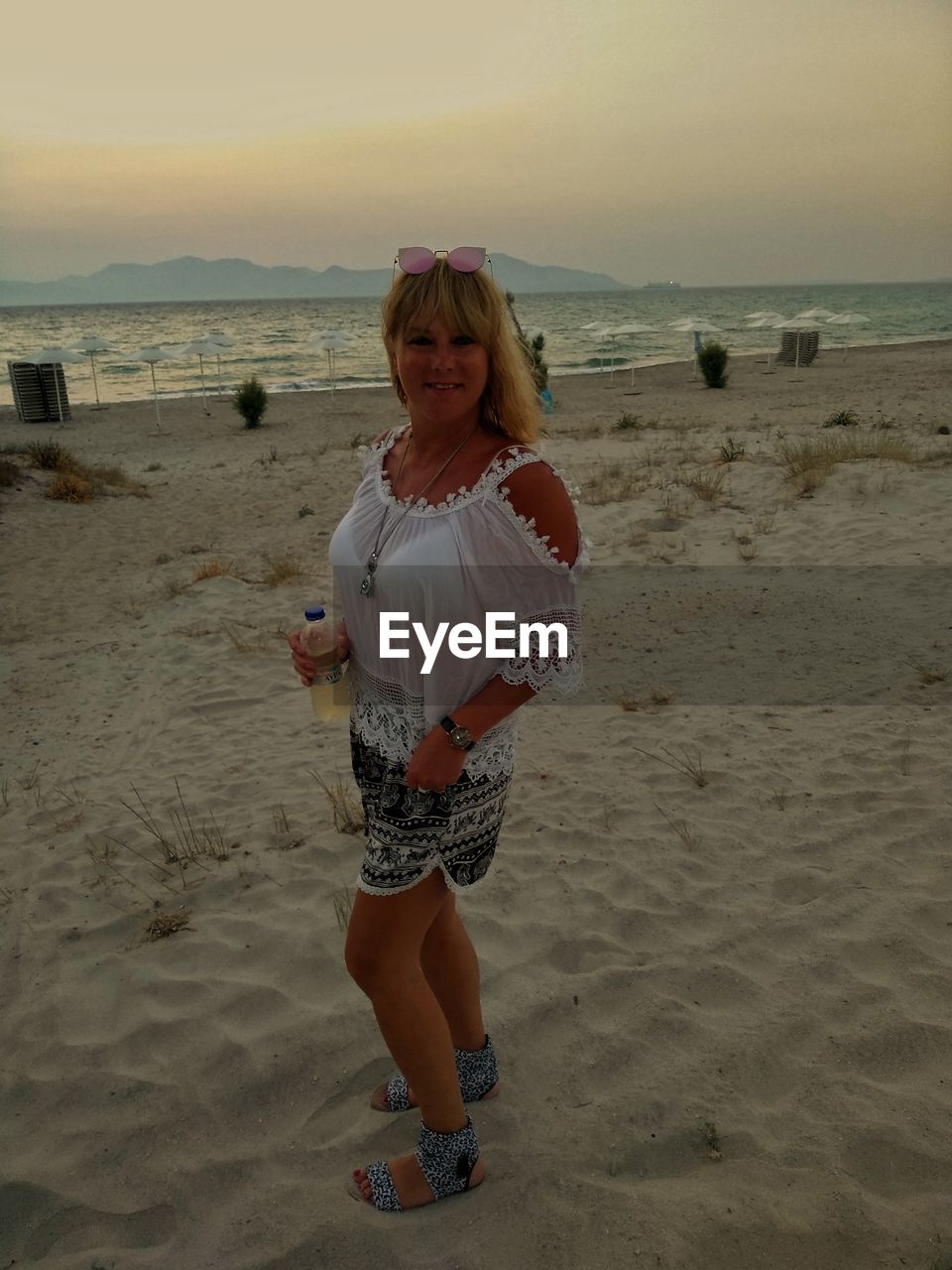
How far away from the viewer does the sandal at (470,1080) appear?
2.26 meters

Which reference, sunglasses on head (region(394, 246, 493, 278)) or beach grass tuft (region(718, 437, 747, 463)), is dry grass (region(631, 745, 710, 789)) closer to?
sunglasses on head (region(394, 246, 493, 278))

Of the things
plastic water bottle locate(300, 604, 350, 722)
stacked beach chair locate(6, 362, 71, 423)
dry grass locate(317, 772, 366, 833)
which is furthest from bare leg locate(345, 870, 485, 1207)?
stacked beach chair locate(6, 362, 71, 423)

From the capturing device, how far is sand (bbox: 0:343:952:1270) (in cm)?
197

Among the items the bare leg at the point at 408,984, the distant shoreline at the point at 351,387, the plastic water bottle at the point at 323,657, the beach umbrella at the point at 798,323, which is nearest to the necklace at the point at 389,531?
the plastic water bottle at the point at 323,657

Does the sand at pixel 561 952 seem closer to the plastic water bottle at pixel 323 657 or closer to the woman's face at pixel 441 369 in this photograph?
the plastic water bottle at pixel 323 657

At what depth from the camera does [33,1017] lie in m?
2.66

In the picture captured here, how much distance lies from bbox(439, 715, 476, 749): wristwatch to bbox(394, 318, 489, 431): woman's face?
0.60m

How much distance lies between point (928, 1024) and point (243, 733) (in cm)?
344

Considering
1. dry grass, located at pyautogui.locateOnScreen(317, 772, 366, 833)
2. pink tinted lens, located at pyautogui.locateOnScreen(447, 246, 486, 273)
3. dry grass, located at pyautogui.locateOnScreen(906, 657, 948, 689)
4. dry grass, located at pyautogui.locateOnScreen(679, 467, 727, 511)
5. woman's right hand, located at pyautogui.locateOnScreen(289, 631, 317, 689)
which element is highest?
pink tinted lens, located at pyautogui.locateOnScreen(447, 246, 486, 273)

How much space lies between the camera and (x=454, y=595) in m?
1.64

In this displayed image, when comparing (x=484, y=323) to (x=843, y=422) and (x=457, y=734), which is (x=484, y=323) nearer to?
(x=457, y=734)

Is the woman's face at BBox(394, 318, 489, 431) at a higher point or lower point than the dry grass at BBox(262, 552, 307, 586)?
higher

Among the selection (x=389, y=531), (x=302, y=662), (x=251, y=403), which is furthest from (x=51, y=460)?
(x=389, y=531)

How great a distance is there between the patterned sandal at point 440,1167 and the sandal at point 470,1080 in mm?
260
